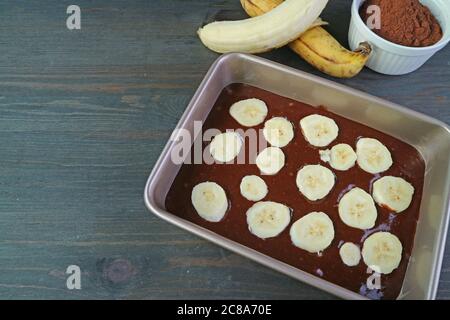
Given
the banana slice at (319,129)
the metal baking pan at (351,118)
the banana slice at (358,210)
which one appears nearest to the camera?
the metal baking pan at (351,118)

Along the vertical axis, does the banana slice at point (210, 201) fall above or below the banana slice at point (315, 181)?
below

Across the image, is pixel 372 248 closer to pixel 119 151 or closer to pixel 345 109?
pixel 345 109

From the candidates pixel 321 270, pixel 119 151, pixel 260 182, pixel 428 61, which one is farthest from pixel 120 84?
pixel 428 61

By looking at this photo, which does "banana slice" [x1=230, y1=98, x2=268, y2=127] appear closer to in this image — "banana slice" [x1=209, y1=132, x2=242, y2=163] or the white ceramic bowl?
"banana slice" [x1=209, y1=132, x2=242, y2=163]

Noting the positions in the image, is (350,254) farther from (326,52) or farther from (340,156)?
(326,52)

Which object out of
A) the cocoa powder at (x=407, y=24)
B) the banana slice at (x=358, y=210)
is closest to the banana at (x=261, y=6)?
the cocoa powder at (x=407, y=24)

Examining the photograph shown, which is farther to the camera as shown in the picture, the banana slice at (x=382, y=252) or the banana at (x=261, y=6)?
the banana at (x=261, y=6)

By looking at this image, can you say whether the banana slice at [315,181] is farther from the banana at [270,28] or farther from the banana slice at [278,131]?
the banana at [270,28]

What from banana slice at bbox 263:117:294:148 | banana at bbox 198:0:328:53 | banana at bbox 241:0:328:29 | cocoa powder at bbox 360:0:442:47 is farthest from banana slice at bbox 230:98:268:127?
cocoa powder at bbox 360:0:442:47

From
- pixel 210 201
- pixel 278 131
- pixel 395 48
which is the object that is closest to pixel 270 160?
pixel 278 131
